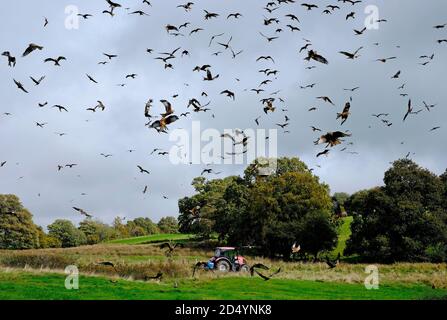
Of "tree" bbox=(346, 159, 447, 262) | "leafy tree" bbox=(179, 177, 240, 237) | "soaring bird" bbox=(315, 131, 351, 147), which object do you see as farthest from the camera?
"leafy tree" bbox=(179, 177, 240, 237)

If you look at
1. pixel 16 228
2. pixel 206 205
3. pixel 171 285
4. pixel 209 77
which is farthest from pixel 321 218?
pixel 16 228

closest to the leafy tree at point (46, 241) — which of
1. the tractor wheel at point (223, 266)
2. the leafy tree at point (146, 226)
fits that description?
the leafy tree at point (146, 226)

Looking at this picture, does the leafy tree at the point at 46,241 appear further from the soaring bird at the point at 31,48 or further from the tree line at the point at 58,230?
the soaring bird at the point at 31,48

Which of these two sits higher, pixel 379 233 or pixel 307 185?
pixel 307 185

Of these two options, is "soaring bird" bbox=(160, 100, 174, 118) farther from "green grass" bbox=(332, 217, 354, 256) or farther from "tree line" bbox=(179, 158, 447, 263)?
"green grass" bbox=(332, 217, 354, 256)

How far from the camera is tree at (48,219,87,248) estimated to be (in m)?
121

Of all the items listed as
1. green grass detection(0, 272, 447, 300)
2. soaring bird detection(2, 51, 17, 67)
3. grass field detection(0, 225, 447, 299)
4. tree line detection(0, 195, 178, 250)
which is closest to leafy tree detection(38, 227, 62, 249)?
tree line detection(0, 195, 178, 250)

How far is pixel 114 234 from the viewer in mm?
157500

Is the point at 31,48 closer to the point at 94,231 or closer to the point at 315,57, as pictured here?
the point at 315,57

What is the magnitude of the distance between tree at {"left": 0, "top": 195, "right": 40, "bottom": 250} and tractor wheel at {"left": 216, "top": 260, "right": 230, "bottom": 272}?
62702 mm

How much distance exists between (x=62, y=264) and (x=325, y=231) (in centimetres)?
3926

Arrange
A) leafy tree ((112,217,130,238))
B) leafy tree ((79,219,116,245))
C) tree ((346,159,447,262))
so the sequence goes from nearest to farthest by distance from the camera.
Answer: tree ((346,159,447,262)) < leafy tree ((79,219,116,245)) < leafy tree ((112,217,130,238))

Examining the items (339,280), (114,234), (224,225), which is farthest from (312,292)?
(114,234)
